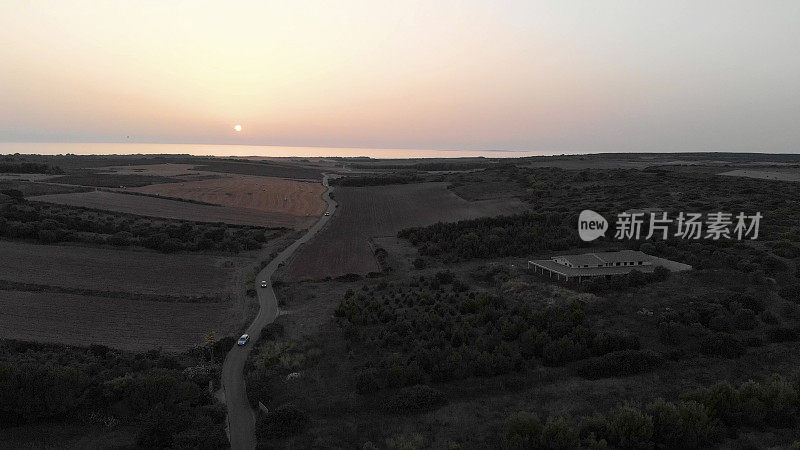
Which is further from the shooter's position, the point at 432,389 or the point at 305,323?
the point at 305,323

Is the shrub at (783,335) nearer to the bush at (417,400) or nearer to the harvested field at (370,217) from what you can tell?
the bush at (417,400)

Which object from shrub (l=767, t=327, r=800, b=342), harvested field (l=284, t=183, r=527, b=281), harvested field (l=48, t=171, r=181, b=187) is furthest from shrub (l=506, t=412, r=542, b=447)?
harvested field (l=48, t=171, r=181, b=187)

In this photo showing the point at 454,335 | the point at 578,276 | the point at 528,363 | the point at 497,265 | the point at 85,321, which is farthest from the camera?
the point at 497,265

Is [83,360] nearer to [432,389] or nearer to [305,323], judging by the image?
[305,323]

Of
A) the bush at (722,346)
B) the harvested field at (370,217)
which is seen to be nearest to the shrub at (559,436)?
the bush at (722,346)

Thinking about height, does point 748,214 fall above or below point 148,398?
above

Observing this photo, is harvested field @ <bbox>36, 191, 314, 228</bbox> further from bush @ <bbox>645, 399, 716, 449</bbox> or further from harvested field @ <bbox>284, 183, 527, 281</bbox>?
bush @ <bbox>645, 399, 716, 449</bbox>

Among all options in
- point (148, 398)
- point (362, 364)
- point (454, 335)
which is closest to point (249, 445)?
point (148, 398)

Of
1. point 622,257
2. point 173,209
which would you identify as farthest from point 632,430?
point 173,209
